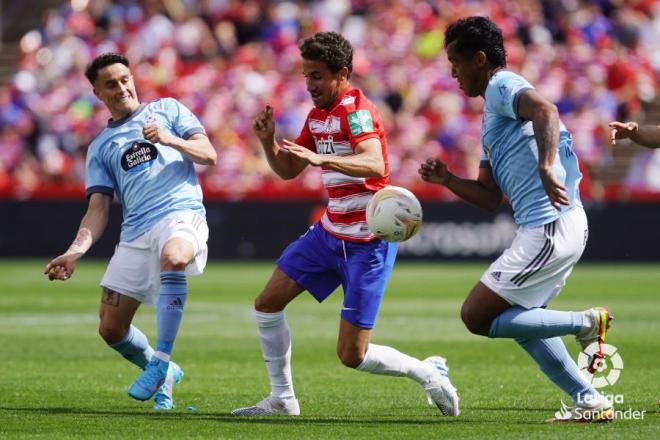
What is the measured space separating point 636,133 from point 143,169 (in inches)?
135

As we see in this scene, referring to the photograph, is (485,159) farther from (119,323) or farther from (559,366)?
(119,323)

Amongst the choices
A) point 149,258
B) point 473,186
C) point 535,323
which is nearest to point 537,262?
point 535,323

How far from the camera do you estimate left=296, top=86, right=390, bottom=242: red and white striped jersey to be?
815 cm

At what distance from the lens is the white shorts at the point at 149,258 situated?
9.08 meters

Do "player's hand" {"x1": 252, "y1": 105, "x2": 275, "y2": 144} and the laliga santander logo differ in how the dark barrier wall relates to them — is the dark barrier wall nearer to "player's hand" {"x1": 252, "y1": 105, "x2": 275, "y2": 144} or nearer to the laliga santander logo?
the laliga santander logo

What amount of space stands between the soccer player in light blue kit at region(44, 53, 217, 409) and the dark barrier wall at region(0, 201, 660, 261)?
47.7ft

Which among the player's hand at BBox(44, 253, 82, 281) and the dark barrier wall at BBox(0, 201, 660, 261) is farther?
the dark barrier wall at BBox(0, 201, 660, 261)

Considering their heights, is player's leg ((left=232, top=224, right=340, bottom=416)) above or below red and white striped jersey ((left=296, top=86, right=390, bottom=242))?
below

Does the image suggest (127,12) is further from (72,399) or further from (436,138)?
(72,399)

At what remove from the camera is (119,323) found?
29.7ft

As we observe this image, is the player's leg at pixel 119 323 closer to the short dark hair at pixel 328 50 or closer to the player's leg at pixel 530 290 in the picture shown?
the short dark hair at pixel 328 50

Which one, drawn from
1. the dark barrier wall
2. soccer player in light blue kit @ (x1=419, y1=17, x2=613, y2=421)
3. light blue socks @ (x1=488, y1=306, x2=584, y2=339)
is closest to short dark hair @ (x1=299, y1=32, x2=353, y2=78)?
soccer player in light blue kit @ (x1=419, y1=17, x2=613, y2=421)

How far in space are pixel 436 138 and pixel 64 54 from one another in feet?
29.2

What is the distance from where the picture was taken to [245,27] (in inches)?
1159
